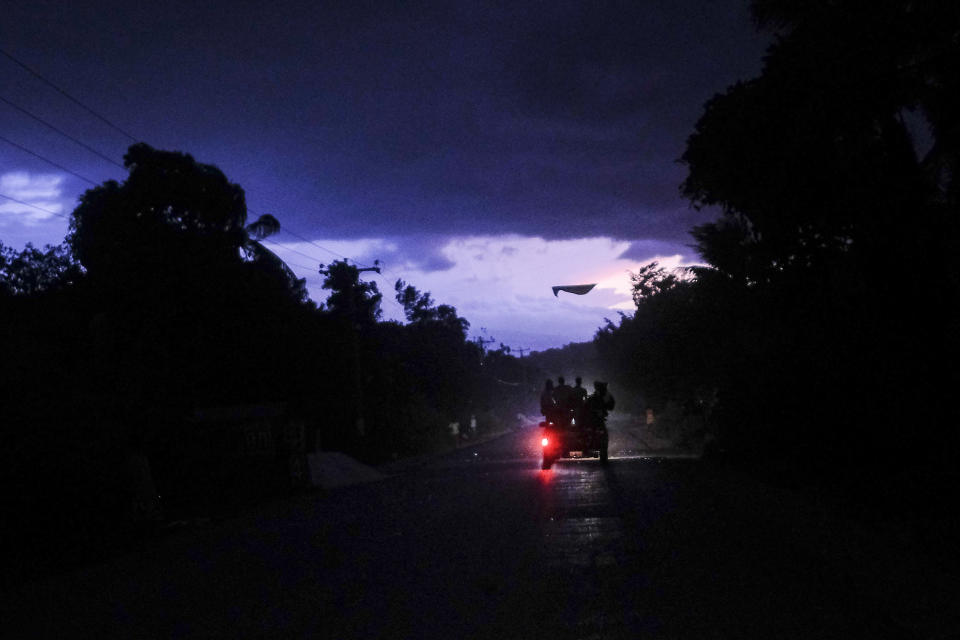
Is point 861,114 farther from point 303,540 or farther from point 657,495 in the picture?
point 303,540

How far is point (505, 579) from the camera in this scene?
8.71 m

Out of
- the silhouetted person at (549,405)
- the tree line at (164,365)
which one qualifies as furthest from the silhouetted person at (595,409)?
the tree line at (164,365)

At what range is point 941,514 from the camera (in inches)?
466

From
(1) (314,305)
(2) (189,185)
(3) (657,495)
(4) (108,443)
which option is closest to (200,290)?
(2) (189,185)

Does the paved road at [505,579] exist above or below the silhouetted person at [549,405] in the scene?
below

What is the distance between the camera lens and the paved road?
702 cm

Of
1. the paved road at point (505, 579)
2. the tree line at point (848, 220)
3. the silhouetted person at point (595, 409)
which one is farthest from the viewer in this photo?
the silhouetted person at point (595, 409)

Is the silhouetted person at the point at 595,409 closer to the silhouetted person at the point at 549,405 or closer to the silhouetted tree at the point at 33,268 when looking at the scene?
the silhouetted person at the point at 549,405

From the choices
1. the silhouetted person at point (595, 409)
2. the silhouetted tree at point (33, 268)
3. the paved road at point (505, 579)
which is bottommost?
the paved road at point (505, 579)

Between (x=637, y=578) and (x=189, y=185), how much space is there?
107 ft

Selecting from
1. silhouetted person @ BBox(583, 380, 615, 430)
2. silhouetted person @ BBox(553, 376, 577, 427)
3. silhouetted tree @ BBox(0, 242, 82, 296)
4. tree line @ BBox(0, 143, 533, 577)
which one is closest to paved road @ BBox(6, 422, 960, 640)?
tree line @ BBox(0, 143, 533, 577)

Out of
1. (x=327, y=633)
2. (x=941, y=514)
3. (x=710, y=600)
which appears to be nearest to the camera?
(x=327, y=633)

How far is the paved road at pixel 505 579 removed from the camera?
7.02 metres

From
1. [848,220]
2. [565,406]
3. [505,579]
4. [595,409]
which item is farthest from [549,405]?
[505,579]
